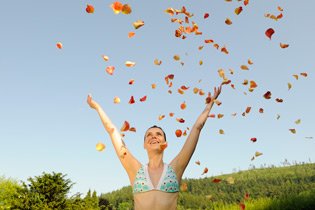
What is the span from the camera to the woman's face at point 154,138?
5521 mm

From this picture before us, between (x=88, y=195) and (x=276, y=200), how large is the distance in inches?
364

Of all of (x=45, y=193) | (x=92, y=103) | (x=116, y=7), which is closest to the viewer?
(x=92, y=103)

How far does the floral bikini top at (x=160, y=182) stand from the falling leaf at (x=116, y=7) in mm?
2738

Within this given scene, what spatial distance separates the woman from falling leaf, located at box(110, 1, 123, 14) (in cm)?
164

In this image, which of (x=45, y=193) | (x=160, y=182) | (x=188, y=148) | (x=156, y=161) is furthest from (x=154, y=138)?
(x=45, y=193)

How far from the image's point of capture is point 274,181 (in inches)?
2547

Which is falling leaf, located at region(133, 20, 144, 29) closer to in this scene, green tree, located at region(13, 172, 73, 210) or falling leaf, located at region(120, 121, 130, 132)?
falling leaf, located at region(120, 121, 130, 132)

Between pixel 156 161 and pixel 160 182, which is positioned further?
pixel 156 161

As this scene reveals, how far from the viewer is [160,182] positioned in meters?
5.20

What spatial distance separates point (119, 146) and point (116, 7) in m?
2.41

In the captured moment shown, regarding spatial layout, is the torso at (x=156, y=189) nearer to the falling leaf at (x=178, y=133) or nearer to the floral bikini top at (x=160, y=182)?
the floral bikini top at (x=160, y=182)

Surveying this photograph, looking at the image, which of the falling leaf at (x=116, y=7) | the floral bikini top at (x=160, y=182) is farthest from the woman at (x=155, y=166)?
the falling leaf at (x=116, y=7)

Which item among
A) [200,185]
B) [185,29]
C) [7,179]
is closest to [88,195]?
[185,29]

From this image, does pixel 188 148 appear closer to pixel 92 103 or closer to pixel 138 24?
pixel 92 103
